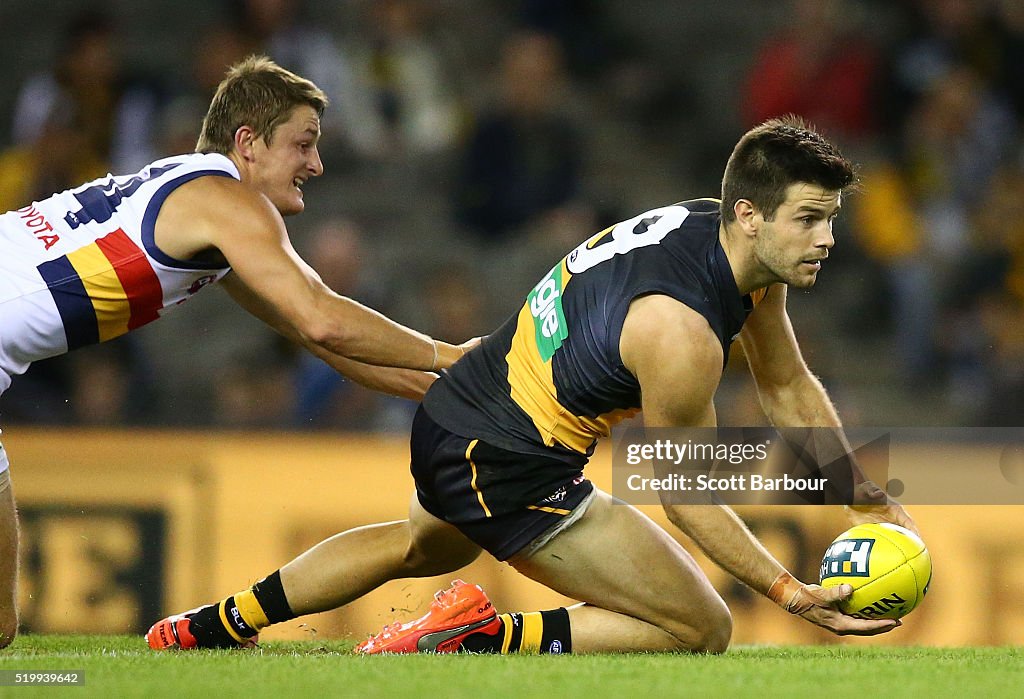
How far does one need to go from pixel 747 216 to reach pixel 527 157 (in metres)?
5.81

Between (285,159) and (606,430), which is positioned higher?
(285,159)

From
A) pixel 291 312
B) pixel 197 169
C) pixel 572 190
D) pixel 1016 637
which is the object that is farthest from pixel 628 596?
pixel 572 190

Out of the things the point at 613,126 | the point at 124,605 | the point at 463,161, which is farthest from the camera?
the point at 613,126

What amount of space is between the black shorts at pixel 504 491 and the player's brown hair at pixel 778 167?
1098mm

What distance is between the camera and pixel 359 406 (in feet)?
28.8

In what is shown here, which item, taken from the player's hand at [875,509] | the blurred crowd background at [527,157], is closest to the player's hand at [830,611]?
the player's hand at [875,509]

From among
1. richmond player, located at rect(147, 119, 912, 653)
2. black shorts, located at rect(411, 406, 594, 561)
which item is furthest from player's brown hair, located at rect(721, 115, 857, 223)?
black shorts, located at rect(411, 406, 594, 561)

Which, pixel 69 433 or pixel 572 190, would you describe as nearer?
pixel 69 433

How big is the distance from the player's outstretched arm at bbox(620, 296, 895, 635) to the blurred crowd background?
400 centimetres

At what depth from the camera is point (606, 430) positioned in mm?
5098

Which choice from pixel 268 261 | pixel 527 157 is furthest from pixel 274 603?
pixel 527 157

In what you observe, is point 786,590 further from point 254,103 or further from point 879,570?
point 254,103

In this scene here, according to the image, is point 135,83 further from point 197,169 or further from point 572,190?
point 197,169

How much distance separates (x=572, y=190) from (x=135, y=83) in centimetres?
329
